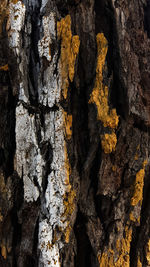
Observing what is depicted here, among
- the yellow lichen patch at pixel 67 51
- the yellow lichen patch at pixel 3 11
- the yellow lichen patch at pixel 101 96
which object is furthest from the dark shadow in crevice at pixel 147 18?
the yellow lichen patch at pixel 3 11

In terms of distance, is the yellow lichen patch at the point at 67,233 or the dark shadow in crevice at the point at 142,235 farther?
the dark shadow in crevice at the point at 142,235

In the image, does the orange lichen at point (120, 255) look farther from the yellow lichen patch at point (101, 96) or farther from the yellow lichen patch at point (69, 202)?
the yellow lichen patch at point (101, 96)

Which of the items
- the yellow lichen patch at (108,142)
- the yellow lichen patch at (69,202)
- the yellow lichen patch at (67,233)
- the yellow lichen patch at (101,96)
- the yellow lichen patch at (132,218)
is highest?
the yellow lichen patch at (101,96)

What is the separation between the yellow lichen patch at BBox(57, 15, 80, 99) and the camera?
117 cm

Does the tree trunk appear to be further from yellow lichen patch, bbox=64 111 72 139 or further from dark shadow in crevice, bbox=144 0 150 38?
dark shadow in crevice, bbox=144 0 150 38

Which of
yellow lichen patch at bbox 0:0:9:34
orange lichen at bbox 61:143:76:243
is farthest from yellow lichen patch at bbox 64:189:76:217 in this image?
yellow lichen patch at bbox 0:0:9:34

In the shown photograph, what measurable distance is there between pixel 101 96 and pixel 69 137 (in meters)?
0.25

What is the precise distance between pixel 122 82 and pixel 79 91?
222 mm

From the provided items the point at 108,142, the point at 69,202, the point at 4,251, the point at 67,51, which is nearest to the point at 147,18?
the point at 67,51

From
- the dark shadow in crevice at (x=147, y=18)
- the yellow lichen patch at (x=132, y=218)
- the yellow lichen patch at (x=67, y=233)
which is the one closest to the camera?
the yellow lichen patch at (x=67, y=233)

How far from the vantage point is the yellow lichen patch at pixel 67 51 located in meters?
1.17

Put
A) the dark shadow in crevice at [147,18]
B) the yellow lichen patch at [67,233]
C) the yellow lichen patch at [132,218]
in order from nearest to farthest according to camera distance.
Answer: the yellow lichen patch at [67,233] → the yellow lichen patch at [132,218] → the dark shadow in crevice at [147,18]

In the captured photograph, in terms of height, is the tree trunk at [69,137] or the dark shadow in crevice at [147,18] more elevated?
the dark shadow in crevice at [147,18]

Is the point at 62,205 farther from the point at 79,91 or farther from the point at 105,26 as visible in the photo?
the point at 105,26
